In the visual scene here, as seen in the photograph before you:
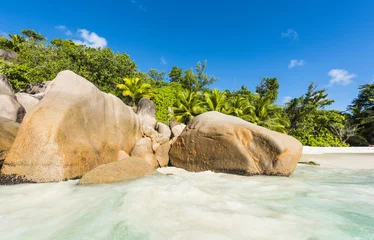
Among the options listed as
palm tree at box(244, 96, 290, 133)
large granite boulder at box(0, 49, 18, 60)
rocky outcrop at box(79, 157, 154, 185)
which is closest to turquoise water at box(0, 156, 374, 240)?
rocky outcrop at box(79, 157, 154, 185)

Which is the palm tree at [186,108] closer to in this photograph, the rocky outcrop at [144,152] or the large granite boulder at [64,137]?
the rocky outcrop at [144,152]

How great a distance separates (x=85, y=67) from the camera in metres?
17.0

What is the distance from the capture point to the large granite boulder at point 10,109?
600cm

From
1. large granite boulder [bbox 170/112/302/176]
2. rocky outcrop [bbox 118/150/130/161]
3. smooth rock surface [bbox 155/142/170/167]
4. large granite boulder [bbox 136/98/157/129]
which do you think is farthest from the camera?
large granite boulder [bbox 136/98/157/129]

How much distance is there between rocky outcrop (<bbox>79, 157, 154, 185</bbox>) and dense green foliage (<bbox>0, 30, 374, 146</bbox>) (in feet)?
39.5

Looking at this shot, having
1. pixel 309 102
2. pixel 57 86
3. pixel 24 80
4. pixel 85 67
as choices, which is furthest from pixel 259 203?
pixel 309 102

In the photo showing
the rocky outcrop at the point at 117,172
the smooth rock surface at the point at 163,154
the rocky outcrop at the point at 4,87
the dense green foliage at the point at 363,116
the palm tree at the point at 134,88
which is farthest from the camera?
the dense green foliage at the point at 363,116

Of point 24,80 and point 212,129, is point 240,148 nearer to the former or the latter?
point 212,129

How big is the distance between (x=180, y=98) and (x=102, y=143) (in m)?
13.2

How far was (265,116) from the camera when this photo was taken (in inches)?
697

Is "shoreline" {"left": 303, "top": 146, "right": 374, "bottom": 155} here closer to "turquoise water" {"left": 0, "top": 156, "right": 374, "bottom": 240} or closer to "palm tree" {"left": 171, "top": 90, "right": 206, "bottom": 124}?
"palm tree" {"left": 171, "top": 90, "right": 206, "bottom": 124}

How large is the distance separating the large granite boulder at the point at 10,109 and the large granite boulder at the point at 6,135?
1937 millimetres

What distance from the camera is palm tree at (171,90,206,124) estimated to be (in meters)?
17.0

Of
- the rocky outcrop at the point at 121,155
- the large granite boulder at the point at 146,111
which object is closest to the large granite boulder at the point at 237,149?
the rocky outcrop at the point at 121,155
